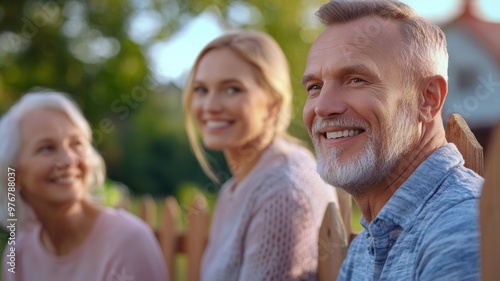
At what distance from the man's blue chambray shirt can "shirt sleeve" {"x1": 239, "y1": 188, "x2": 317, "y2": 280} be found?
700 millimetres

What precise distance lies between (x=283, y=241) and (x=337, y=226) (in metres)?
0.26

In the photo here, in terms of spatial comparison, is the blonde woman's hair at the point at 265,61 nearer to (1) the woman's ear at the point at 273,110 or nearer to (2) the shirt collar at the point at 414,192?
(1) the woman's ear at the point at 273,110

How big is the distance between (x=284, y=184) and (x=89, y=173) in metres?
1.14

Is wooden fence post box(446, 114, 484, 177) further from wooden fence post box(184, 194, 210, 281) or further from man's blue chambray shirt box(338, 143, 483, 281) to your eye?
wooden fence post box(184, 194, 210, 281)

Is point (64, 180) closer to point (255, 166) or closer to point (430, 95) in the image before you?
point (255, 166)

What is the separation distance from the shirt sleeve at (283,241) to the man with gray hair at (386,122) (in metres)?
0.71

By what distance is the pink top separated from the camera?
323 cm

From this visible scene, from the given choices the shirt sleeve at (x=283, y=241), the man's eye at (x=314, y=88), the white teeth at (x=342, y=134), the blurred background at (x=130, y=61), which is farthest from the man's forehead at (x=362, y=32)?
the blurred background at (x=130, y=61)

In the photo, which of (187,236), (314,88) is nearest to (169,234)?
(187,236)

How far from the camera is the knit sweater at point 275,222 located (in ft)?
8.57

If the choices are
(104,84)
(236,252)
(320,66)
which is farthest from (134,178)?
(320,66)

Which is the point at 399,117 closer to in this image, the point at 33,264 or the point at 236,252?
the point at 236,252

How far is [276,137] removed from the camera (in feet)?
10.3

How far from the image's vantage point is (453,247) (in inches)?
58.2
